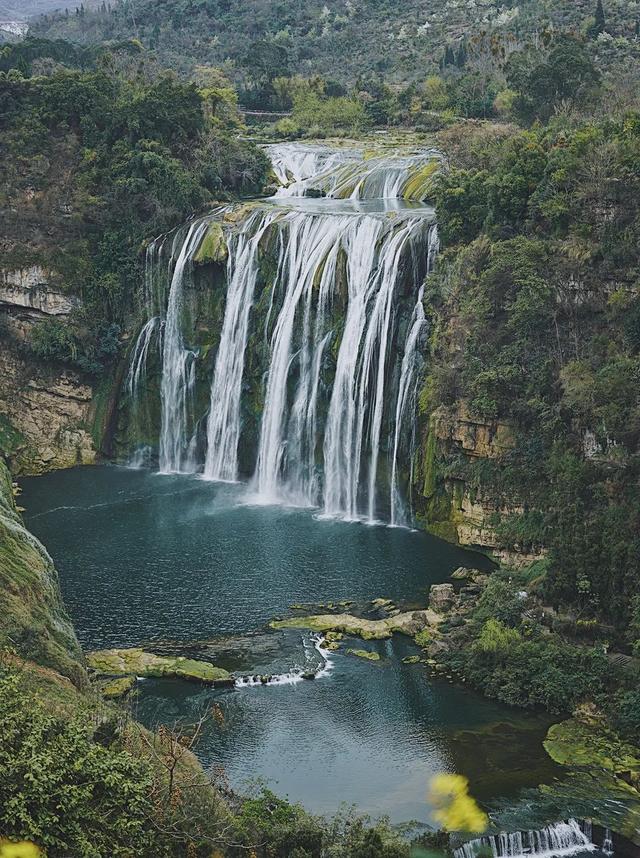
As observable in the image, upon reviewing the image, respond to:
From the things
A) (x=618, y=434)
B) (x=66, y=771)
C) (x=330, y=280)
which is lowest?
(x=66, y=771)

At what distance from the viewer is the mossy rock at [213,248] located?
4988 centimetres

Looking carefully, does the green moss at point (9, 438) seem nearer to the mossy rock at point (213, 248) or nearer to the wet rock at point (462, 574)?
the mossy rock at point (213, 248)

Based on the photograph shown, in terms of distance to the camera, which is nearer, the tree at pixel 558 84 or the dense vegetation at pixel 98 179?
the dense vegetation at pixel 98 179

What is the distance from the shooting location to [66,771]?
19781 mm

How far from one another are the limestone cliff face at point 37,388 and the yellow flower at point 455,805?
28.2 metres

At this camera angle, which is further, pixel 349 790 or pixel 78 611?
pixel 78 611

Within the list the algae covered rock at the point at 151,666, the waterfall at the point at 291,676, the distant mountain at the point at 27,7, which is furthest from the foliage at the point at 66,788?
the distant mountain at the point at 27,7

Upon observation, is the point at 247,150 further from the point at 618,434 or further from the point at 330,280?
the point at 618,434

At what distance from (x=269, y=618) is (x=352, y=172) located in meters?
28.6

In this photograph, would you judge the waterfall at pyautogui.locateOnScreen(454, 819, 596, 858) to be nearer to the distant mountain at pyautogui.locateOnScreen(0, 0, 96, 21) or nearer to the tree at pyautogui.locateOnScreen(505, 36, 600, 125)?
the tree at pyautogui.locateOnScreen(505, 36, 600, 125)

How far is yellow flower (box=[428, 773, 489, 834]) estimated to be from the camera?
24891 millimetres

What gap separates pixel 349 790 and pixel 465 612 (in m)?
9.33

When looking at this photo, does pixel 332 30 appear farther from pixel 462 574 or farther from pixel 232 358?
pixel 462 574

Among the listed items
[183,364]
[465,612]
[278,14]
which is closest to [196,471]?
[183,364]
